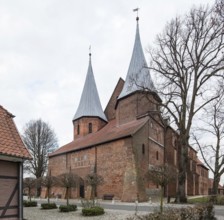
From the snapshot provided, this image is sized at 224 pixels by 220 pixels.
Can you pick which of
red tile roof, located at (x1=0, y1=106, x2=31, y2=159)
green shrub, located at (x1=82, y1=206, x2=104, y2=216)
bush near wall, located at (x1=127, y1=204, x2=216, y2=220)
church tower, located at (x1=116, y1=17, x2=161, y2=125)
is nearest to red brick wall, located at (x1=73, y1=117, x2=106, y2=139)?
church tower, located at (x1=116, y1=17, x2=161, y2=125)

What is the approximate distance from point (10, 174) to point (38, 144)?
47.9m

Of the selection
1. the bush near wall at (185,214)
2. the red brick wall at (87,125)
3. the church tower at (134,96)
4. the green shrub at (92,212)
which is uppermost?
the church tower at (134,96)

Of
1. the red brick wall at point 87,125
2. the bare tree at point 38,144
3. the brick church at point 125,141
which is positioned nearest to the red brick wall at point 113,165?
the brick church at point 125,141

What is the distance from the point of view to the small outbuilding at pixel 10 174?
43.0 feet

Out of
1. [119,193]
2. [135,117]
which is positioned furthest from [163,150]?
[119,193]

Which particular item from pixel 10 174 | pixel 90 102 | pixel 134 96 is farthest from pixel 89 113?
pixel 10 174

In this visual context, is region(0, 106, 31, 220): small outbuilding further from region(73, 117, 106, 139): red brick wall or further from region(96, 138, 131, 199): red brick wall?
region(73, 117, 106, 139): red brick wall

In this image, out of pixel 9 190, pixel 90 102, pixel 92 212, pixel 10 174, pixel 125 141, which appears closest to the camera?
pixel 9 190

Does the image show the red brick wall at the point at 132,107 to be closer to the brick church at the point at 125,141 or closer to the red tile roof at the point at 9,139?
the brick church at the point at 125,141

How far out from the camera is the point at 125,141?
3719 cm

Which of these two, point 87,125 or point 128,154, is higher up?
point 87,125

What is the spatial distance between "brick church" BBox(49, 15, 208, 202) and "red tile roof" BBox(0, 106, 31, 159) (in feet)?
58.6

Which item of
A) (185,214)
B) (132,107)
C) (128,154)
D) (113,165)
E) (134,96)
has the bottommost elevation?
(185,214)

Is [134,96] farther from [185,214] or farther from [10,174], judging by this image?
[185,214]
